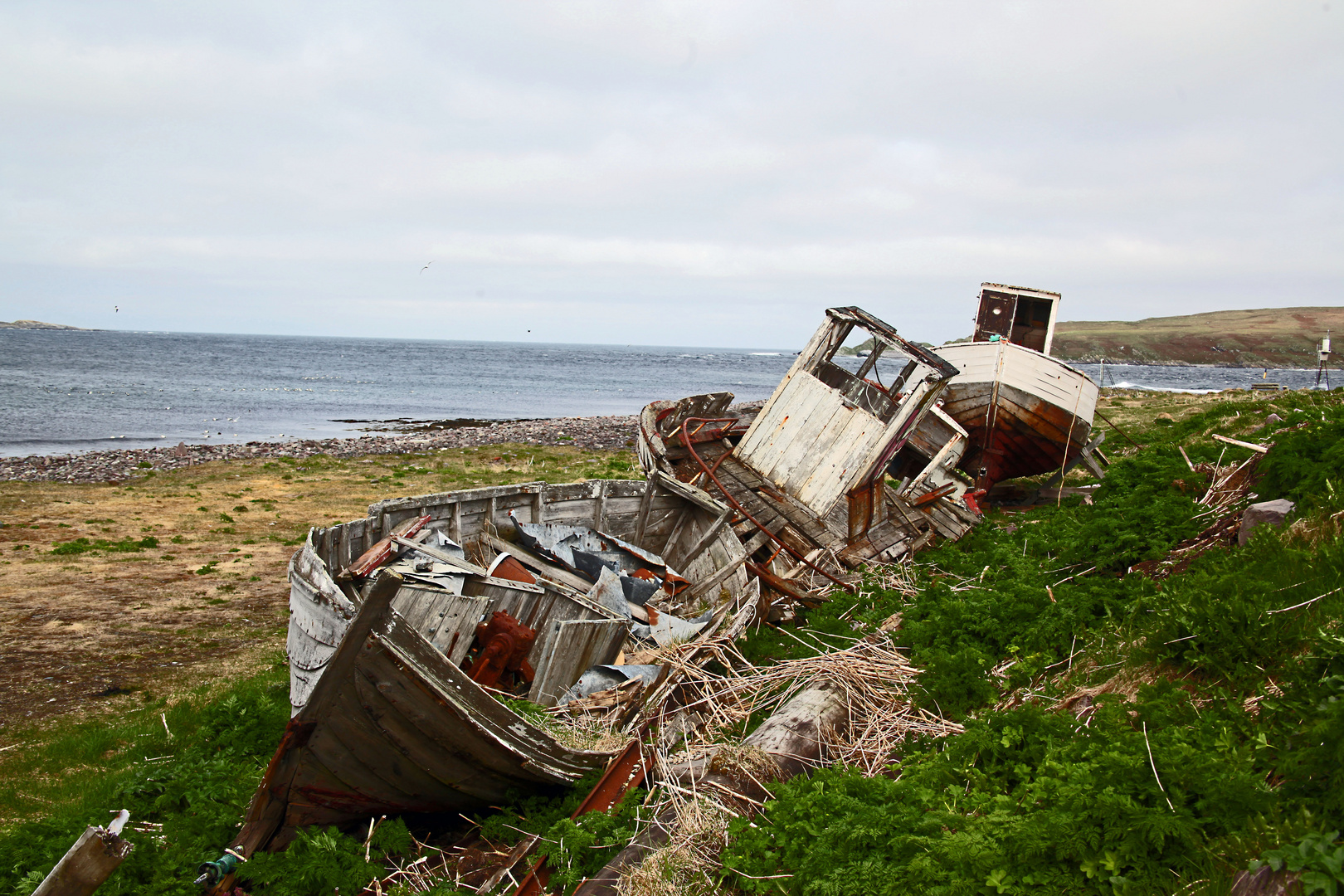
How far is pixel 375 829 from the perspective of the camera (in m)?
5.36

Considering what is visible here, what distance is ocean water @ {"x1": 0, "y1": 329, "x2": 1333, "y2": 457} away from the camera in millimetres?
32375

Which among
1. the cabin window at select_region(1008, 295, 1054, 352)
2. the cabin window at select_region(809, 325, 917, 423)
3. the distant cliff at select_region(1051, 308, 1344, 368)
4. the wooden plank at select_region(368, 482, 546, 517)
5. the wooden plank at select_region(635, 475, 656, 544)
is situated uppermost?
the distant cliff at select_region(1051, 308, 1344, 368)

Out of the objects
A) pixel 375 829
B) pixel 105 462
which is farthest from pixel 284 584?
pixel 105 462

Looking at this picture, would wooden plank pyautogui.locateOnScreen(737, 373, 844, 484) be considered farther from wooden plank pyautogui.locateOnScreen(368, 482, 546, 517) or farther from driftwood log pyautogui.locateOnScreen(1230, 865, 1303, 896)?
driftwood log pyautogui.locateOnScreen(1230, 865, 1303, 896)

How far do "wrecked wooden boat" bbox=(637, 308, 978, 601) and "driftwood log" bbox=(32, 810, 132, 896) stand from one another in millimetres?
6906

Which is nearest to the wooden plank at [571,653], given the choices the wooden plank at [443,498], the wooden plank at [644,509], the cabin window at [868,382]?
the wooden plank at [443,498]

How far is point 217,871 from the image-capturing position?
4906 millimetres

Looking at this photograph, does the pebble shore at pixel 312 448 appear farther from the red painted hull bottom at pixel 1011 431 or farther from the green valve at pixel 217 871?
the green valve at pixel 217 871

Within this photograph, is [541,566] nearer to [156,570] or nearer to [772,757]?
[772,757]

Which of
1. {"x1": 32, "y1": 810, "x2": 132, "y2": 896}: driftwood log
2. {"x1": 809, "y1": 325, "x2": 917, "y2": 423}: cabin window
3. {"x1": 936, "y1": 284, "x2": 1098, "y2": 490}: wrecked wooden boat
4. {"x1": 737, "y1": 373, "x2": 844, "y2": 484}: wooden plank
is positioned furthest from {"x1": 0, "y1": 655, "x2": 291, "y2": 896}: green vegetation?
{"x1": 936, "y1": 284, "x2": 1098, "y2": 490}: wrecked wooden boat

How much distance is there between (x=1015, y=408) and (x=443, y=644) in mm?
13853

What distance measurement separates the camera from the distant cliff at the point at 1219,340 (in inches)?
4328

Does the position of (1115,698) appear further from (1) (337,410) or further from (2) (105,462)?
(1) (337,410)

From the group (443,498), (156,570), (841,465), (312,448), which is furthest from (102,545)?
(312,448)
